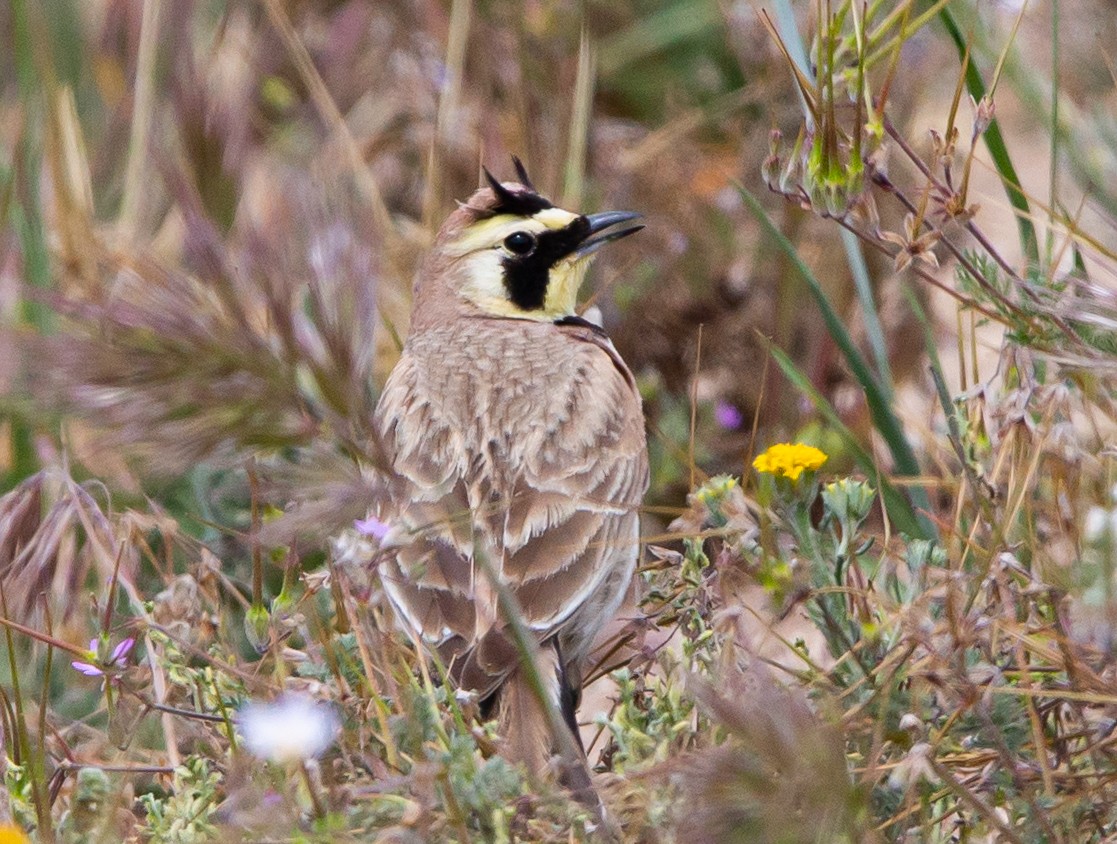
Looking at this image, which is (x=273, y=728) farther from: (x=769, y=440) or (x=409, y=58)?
(x=409, y=58)

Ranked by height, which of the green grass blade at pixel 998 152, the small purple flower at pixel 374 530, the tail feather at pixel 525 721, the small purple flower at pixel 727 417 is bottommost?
the small purple flower at pixel 727 417

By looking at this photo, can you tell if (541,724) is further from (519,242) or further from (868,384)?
(519,242)

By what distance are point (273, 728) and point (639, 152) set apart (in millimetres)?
3635

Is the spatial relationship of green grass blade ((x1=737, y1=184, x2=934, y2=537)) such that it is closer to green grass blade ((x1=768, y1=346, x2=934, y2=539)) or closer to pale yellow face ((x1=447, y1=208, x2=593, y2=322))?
green grass blade ((x1=768, y1=346, x2=934, y2=539))

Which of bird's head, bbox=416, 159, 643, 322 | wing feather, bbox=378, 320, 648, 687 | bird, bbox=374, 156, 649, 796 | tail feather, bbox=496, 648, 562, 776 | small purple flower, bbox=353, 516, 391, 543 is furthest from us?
bird's head, bbox=416, 159, 643, 322

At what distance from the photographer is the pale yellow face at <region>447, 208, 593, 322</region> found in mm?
3484

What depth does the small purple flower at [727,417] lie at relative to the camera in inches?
174

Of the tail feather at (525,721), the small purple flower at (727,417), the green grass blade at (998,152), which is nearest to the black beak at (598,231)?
the green grass blade at (998,152)

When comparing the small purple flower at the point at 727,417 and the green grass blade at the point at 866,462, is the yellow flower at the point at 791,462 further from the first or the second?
the small purple flower at the point at 727,417

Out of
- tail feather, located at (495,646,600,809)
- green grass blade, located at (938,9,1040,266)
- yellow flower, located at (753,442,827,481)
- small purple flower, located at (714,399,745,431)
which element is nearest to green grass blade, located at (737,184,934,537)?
green grass blade, located at (938,9,1040,266)

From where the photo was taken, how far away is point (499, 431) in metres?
2.95

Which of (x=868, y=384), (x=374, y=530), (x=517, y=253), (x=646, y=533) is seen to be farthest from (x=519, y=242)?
(x=374, y=530)

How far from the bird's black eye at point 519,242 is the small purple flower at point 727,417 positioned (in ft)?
3.65

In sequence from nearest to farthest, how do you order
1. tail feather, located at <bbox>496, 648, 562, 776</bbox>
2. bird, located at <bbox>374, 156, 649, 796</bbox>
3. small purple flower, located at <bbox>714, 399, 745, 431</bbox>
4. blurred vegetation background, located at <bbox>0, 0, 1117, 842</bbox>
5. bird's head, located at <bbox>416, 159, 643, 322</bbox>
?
blurred vegetation background, located at <bbox>0, 0, 1117, 842</bbox> < tail feather, located at <bbox>496, 648, 562, 776</bbox> < bird, located at <bbox>374, 156, 649, 796</bbox> < bird's head, located at <bbox>416, 159, 643, 322</bbox> < small purple flower, located at <bbox>714, 399, 745, 431</bbox>
